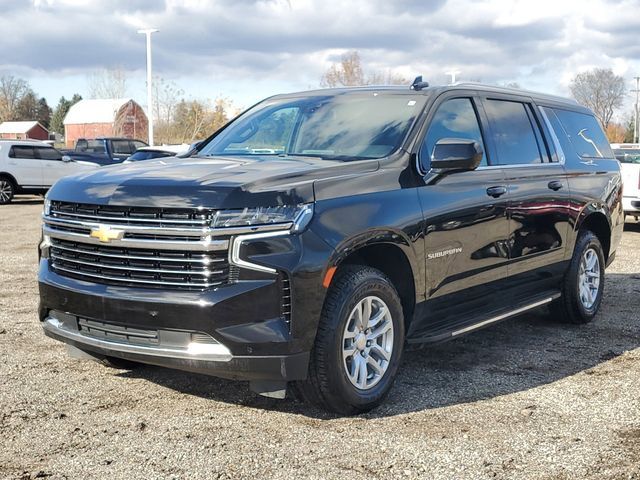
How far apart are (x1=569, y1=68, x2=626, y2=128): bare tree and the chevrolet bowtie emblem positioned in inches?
3343

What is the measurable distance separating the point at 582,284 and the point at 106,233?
4.51m

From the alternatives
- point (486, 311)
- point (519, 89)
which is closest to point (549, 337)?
point (486, 311)

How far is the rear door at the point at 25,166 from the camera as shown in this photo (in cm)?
2170

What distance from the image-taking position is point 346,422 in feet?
14.2

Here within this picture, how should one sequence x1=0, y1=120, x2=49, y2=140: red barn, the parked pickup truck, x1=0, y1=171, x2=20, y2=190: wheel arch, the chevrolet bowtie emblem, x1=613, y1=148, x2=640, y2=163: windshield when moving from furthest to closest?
1. x1=0, y1=120, x2=49, y2=140: red barn
2. the parked pickup truck
3. x1=0, y1=171, x2=20, y2=190: wheel arch
4. x1=613, y1=148, x2=640, y2=163: windshield
5. the chevrolet bowtie emblem

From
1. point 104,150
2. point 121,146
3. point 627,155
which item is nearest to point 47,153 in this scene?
point 104,150

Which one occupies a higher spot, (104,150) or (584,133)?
(584,133)

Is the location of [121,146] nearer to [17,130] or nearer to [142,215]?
[142,215]

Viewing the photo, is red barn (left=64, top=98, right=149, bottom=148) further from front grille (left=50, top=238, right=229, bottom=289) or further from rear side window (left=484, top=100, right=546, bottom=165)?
front grille (left=50, top=238, right=229, bottom=289)

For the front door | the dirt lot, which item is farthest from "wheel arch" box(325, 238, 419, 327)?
the dirt lot

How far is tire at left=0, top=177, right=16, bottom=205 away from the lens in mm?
21672

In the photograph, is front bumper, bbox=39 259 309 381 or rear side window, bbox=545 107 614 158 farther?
rear side window, bbox=545 107 614 158

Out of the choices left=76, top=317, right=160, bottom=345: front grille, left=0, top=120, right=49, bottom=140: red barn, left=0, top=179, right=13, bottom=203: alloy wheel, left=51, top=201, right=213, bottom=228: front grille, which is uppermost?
left=0, top=120, right=49, bottom=140: red barn

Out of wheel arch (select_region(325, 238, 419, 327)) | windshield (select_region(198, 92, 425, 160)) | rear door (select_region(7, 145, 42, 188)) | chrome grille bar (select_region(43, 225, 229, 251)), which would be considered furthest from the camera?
rear door (select_region(7, 145, 42, 188))
